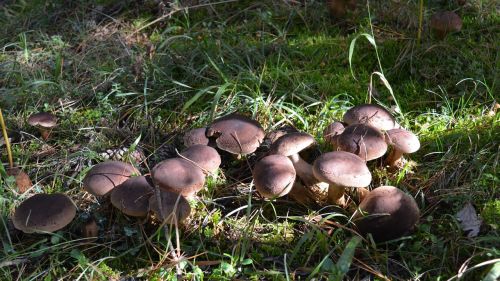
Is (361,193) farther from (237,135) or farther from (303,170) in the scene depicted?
(237,135)

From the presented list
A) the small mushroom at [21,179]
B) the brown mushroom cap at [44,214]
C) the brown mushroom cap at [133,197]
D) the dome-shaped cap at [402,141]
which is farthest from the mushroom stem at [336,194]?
the small mushroom at [21,179]

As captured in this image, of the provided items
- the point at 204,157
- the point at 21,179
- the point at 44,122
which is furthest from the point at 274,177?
the point at 44,122

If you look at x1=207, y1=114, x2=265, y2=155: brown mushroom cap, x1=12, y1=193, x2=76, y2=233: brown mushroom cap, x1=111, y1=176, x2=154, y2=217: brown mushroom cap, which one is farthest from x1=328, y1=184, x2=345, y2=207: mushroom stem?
x1=12, y1=193, x2=76, y2=233: brown mushroom cap

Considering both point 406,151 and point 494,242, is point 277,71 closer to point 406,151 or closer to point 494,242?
point 406,151

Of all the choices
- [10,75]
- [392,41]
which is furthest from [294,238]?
[10,75]

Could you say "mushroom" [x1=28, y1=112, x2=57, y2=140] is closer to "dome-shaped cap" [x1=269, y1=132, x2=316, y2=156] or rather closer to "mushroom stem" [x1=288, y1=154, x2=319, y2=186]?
"dome-shaped cap" [x1=269, y1=132, x2=316, y2=156]

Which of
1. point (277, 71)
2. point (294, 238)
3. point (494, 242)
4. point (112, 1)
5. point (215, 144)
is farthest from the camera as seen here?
point (112, 1)
